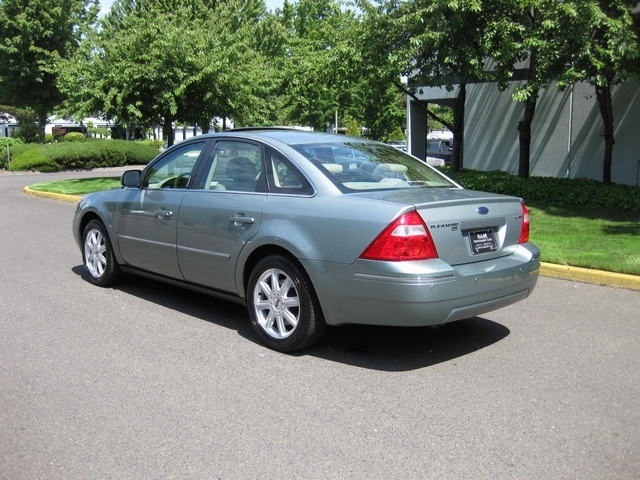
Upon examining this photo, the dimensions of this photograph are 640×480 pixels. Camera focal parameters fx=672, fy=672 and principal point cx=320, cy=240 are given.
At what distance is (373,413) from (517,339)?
2.01m

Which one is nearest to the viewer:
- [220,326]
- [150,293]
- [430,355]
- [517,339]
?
[430,355]

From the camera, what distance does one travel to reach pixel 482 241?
500 cm

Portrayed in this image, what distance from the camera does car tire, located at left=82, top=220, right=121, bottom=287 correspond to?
7141 millimetres

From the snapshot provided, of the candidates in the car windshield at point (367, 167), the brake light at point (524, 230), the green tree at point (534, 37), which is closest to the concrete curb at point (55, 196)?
the green tree at point (534, 37)

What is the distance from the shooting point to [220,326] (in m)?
5.97

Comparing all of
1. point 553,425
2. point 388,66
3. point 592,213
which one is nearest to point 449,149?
point 388,66

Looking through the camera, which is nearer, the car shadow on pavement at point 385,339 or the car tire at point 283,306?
the car tire at point 283,306

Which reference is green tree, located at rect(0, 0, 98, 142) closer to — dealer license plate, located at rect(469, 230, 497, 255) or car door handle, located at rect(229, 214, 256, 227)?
car door handle, located at rect(229, 214, 256, 227)

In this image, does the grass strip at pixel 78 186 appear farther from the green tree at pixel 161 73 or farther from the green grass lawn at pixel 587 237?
the green grass lawn at pixel 587 237

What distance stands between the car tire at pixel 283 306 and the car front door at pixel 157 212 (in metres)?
1.13

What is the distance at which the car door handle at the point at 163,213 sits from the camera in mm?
6154

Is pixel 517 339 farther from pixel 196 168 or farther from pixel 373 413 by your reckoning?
pixel 196 168

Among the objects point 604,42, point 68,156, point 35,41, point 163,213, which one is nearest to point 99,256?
point 163,213

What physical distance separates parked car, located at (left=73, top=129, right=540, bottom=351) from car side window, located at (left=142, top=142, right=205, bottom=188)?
0.05 ft
